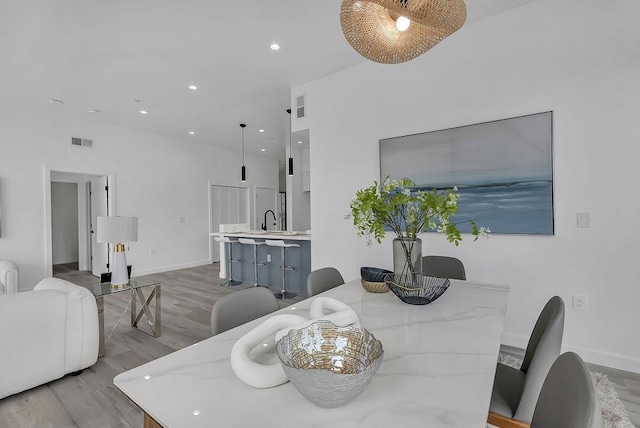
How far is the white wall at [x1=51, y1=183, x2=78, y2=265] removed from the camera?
7707 millimetres

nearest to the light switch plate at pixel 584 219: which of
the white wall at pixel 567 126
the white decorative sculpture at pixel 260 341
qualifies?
the white wall at pixel 567 126

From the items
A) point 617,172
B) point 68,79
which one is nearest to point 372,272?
point 617,172

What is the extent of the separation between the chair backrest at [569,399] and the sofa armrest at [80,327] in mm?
2864

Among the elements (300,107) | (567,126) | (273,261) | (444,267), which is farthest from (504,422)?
(273,261)

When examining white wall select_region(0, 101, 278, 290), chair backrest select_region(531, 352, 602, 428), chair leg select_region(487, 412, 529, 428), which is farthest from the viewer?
white wall select_region(0, 101, 278, 290)

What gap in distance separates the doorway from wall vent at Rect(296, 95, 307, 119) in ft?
13.1

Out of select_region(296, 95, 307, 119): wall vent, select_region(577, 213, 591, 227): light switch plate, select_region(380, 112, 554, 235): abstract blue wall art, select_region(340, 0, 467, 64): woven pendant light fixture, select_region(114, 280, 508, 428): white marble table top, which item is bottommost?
select_region(114, 280, 508, 428): white marble table top

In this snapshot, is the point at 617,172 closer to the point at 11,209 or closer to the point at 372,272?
the point at 372,272

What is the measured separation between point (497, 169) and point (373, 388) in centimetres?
258

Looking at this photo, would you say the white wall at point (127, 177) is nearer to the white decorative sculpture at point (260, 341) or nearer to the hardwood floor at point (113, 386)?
the hardwood floor at point (113, 386)

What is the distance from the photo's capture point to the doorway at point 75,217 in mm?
5266

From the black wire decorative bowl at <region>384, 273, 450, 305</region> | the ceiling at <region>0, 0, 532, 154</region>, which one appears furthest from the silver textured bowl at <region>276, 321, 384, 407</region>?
the ceiling at <region>0, 0, 532, 154</region>

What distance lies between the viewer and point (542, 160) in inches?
101

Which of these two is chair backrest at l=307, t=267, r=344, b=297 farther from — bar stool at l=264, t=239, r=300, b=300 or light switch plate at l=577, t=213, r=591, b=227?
bar stool at l=264, t=239, r=300, b=300
